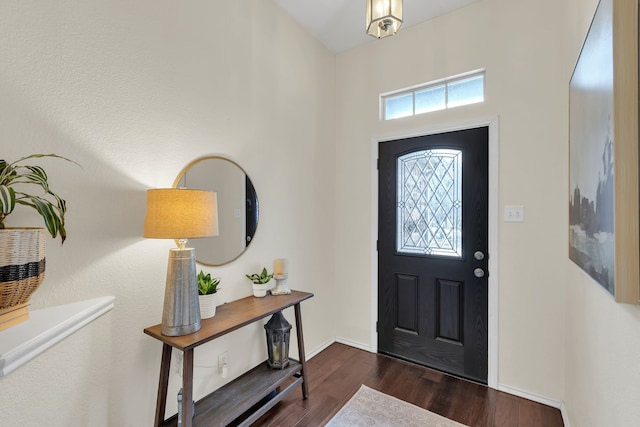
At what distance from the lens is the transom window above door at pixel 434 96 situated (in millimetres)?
2371

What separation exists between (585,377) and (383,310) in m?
1.54

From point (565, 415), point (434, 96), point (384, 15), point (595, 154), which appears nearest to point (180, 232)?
point (384, 15)

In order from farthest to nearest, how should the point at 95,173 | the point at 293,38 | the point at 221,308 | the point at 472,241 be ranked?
1. the point at 293,38
2. the point at 472,241
3. the point at 221,308
4. the point at 95,173

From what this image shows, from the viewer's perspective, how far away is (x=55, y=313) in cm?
113

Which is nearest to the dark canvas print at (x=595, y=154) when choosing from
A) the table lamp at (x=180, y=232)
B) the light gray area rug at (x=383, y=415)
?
the light gray area rug at (x=383, y=415)

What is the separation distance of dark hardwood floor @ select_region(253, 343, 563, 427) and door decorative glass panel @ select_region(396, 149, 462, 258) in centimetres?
103

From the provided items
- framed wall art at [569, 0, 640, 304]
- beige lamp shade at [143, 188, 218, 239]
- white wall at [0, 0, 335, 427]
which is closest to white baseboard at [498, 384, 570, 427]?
framed wall art at [569, 0, 640, 304]

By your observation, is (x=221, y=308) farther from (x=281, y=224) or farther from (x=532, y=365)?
(x=532, y=365)

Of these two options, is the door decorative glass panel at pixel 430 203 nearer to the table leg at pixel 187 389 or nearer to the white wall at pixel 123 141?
the white wall at pixel 123 141

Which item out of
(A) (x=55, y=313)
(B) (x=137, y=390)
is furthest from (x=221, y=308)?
(A) (x=55, y=313)

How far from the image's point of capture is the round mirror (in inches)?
69.8

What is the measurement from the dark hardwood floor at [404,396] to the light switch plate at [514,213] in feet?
4.37

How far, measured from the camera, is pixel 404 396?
211 centimetres

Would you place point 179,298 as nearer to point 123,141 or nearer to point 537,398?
point 123,141
